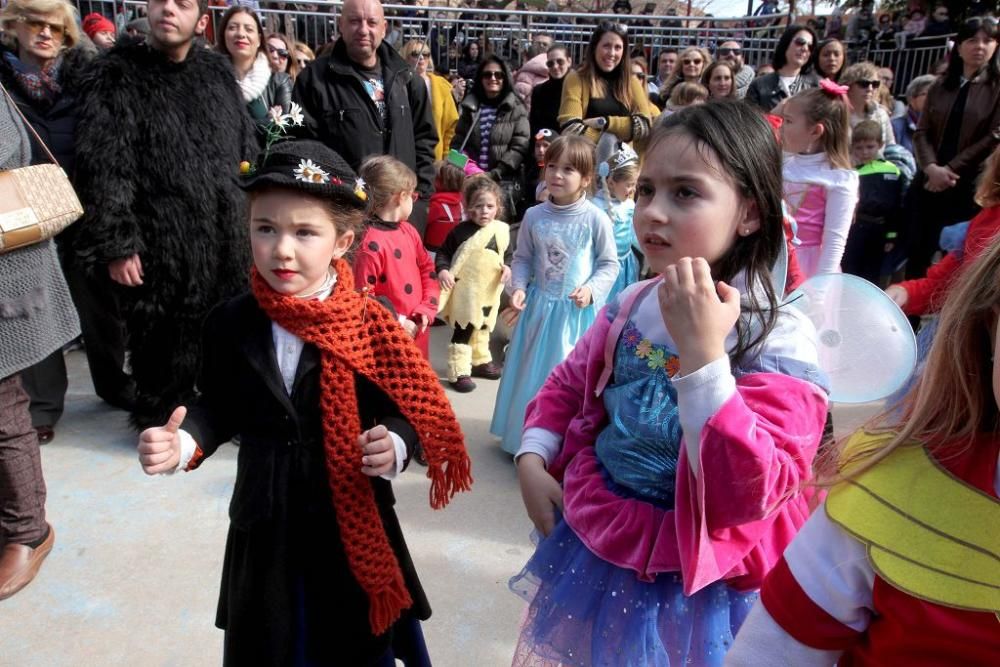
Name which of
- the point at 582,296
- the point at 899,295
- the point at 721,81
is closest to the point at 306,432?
the point at 899,295

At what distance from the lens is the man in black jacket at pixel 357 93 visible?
13.6 ft

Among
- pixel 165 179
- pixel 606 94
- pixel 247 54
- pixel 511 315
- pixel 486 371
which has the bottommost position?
pixel 486 371

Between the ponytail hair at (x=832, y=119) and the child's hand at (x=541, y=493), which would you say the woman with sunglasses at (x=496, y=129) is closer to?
the ponytail hair at (x=832, y=119)

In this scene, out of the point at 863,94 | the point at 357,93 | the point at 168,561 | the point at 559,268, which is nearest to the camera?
the point at 168,561

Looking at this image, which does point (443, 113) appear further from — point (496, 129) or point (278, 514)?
point (278, 514)

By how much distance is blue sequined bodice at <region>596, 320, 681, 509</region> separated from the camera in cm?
146

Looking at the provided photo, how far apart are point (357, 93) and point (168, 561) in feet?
8.39

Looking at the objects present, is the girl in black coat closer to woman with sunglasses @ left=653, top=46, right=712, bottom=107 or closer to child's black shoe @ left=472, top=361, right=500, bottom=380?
child's black shoe @ left=472, top=361, right=500, bottom=380

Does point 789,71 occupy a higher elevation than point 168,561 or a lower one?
higher

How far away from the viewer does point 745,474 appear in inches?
47.4

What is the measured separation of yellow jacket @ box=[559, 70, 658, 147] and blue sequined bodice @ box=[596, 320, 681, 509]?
4.04m

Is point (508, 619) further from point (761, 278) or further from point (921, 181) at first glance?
point (921, 181)

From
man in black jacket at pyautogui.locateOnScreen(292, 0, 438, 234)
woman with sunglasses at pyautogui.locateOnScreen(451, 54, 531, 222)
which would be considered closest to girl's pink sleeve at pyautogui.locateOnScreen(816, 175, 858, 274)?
man in black jacket at pyautogui.locateOnScreen(292, 0, 438, 234)

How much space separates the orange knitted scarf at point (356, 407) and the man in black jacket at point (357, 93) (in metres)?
2.50
